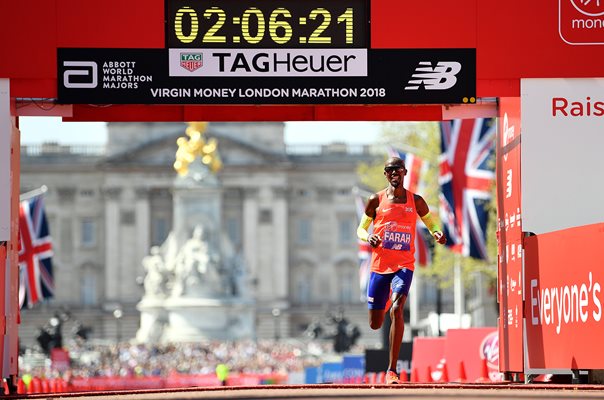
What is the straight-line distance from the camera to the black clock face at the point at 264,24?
68.7 feet

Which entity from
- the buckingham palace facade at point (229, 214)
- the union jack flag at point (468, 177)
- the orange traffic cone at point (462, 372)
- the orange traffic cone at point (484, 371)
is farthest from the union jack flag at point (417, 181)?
the buckingham palace facade at point (229, 214)

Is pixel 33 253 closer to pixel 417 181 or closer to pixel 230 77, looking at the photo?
pixel 417 181

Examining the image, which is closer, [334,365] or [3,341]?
[3,341]

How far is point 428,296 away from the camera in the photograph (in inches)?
5915

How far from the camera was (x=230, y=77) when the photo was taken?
20953 millimetres

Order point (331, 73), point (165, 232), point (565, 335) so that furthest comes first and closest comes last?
point (165, 232)
point (331, 73)
point (565, 335)

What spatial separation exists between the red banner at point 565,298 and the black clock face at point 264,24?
3.14 meters

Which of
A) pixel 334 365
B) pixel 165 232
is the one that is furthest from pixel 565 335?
pixel 165 232

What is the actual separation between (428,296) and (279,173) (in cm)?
1543

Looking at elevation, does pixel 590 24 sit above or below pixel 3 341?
above

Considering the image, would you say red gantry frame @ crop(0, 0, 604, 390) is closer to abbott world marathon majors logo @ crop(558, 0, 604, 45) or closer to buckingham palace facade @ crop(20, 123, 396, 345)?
abbott world marathon majors logo @ crop(558, 0, 604, 45)

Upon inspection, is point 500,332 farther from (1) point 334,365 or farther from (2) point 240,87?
(1) point 334,365

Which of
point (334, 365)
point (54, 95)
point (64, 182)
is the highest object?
point (64, 182)

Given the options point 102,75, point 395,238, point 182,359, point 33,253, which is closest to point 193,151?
point 182,359
